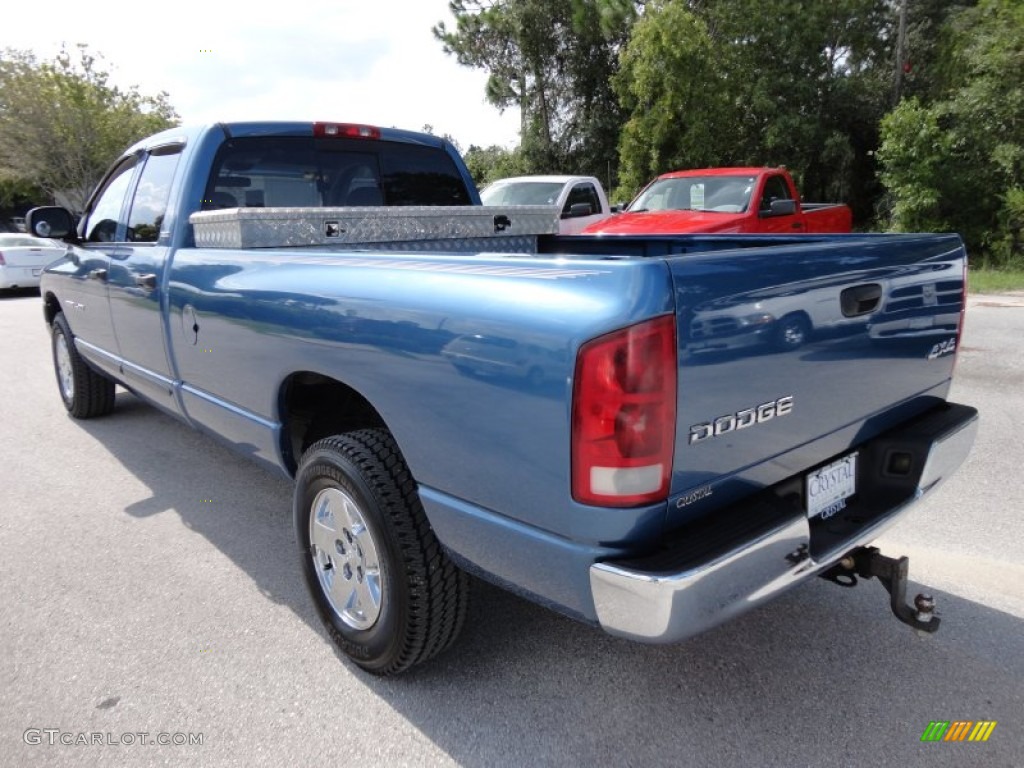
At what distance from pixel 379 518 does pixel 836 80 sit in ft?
76.6

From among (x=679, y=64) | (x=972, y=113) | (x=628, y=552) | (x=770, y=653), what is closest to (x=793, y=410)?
(x=628, y=552)

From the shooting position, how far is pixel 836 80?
21.2 meters

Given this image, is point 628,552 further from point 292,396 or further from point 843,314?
point 292,396

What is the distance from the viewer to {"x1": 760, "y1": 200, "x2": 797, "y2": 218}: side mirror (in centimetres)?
870

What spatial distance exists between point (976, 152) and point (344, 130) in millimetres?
14546

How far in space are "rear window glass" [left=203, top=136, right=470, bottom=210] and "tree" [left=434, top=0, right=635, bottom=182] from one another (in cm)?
1974

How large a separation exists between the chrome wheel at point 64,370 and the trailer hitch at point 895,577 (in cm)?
542

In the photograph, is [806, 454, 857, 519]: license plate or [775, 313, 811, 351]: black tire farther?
[806, 454, 857, 519]: license plate

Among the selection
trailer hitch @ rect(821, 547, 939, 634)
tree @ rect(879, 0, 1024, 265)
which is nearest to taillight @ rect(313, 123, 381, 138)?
trailer hitch @ rect(821, 547, 939, 634)

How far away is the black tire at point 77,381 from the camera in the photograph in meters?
5.39

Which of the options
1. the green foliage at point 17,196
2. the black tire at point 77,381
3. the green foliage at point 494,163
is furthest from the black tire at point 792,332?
the green foliage at point 17,196

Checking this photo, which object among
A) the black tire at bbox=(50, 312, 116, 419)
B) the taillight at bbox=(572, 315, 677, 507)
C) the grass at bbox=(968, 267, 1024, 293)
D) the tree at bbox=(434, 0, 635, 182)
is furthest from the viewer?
the tree at bbox=(434, 0, 635, 182)

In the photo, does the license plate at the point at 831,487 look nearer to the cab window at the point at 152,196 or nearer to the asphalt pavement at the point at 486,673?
the asphalt pavement at the point at 486,673

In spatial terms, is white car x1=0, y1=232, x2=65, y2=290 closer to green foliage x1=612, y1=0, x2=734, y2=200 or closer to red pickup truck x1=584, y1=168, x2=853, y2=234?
red pickup truck x1=584, y1=168, x2=853, y2=234
